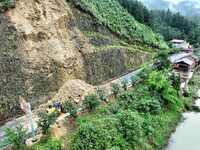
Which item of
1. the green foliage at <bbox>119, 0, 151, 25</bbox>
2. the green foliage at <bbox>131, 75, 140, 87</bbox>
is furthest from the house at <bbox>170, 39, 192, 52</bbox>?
the green foliage at <bbox>131, 75, 140, 87</bbox>

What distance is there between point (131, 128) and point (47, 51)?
748 cm

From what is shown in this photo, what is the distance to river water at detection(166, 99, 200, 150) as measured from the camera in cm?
2322

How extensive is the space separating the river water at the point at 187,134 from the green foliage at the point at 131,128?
3298 millimetres

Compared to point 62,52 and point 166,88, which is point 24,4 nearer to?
point 62,52

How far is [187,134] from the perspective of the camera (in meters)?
25.0

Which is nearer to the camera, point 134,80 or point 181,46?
point 134,80

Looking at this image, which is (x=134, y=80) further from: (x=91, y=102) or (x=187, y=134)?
(x=91, y=102)

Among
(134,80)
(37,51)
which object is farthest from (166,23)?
(37,51)

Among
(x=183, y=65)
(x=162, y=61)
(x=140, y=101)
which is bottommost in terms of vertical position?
(x=183, y=65)

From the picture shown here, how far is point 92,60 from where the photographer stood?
26.2 metres

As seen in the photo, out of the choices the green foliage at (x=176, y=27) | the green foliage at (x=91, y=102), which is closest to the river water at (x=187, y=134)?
the green foliage at (x=91, y=102)

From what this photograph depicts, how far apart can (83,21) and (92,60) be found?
3367 millimetres

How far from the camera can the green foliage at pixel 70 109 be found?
65.6 feet

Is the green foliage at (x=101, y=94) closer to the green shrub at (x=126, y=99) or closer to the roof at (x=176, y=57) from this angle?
the green shrub at (x=126, y=99)
